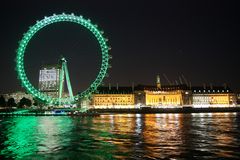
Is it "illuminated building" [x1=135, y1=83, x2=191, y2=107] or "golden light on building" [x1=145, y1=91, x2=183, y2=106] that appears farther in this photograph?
"golden light on building" [x1=145, y1=91, x2=183, y2=106]

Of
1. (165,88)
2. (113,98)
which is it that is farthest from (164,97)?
(113,98)

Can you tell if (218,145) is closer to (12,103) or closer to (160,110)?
(160,110)

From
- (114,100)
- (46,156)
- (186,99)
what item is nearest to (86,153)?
(46,156)

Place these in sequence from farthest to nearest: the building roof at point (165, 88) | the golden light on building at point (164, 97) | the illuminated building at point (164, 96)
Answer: the building roof at point (165, 88)
the golden light on building at point (164, 97)
the illuminated building at point (164, 96)

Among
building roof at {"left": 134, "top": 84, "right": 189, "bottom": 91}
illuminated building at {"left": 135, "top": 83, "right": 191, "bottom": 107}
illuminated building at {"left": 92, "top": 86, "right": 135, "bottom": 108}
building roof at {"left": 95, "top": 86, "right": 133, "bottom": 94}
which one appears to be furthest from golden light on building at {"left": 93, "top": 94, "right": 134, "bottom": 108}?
building roof at {"left": 134, "top": 84, "right": 189, "bottom": 91}

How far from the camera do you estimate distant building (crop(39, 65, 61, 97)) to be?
350 feet

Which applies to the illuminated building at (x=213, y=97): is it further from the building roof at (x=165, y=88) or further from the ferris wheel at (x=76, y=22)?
the ferris wheel at (x=76, y=22)

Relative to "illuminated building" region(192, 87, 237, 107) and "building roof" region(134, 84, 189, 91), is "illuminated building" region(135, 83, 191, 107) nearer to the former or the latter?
"building roof" region(134, 84, 189, 91)

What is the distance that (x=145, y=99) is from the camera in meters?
133

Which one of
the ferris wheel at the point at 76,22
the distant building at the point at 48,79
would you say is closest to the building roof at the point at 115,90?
the distant building at the point at 48,79

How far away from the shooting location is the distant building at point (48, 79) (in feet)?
350

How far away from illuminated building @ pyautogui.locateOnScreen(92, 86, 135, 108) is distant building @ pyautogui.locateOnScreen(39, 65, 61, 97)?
886 inches

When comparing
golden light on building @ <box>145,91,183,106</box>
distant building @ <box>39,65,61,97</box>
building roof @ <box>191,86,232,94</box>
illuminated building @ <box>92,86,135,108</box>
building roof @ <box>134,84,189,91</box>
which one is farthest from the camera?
building roof @ <box>191,86,232,94</box>

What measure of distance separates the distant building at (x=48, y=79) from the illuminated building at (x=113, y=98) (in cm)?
2250
